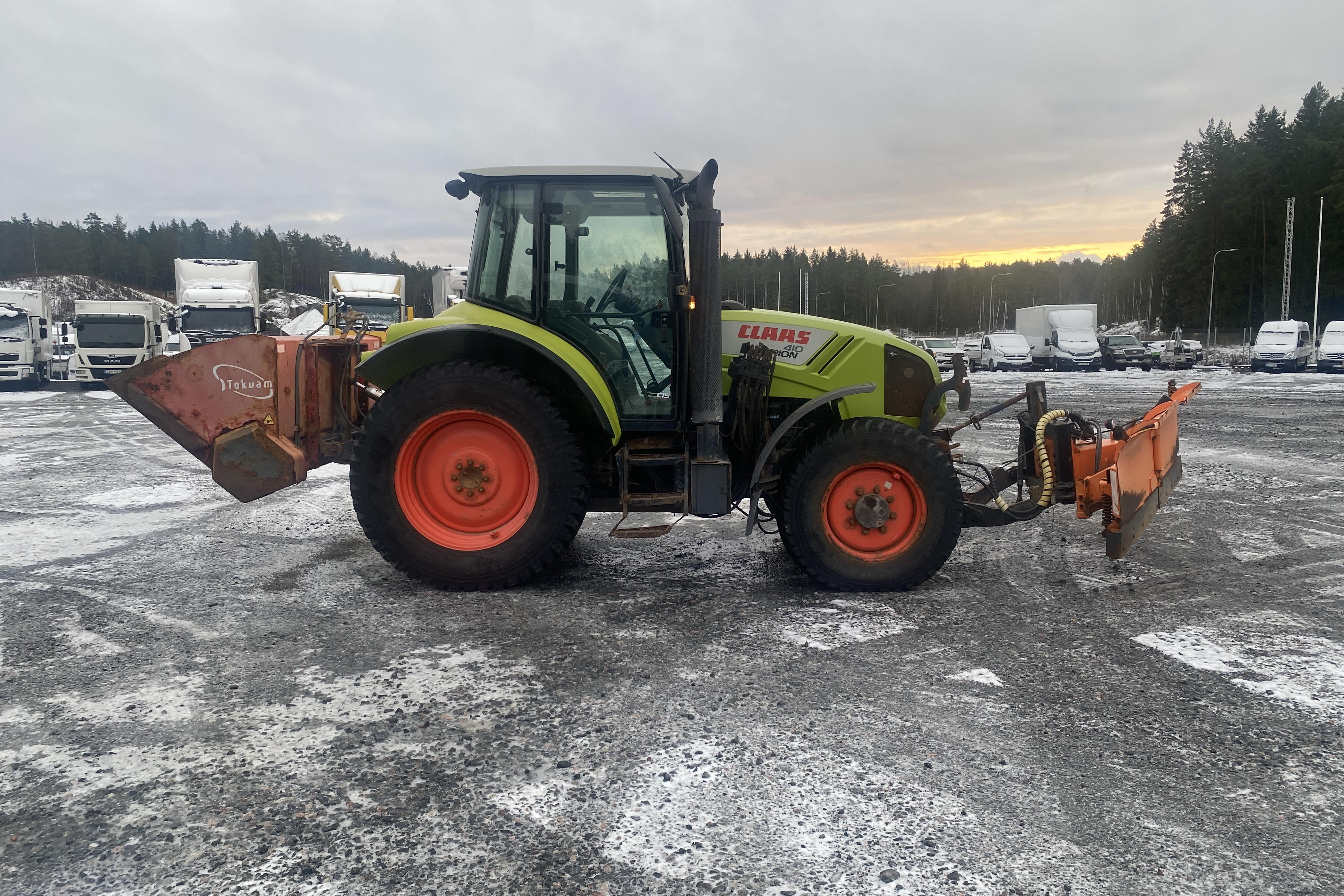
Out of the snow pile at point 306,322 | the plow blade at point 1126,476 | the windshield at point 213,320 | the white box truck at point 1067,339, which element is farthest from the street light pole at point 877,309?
the plow blade at point 1126,476

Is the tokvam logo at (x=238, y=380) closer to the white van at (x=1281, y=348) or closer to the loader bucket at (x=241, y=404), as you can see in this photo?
the loader bucket at (x=241, y=404)

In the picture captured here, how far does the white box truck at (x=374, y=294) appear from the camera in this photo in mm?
22359

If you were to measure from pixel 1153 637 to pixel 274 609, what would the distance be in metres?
4.71

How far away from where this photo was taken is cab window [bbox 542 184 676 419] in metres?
5.13

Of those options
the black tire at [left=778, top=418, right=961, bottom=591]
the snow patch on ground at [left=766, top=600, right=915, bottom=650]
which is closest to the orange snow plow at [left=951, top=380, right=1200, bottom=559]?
the black tire at [left=778, top=418, right=961, bottom=591]

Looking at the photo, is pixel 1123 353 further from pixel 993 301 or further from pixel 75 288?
pixel 75 288

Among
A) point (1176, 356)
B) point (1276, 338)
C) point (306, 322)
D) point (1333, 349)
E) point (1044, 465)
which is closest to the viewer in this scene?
point (1044, 465)

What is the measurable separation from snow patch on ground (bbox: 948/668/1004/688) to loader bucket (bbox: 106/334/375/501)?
3.91 metres

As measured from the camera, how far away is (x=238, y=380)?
5473 mm

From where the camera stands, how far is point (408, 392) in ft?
16.6

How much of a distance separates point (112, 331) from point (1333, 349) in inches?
1532

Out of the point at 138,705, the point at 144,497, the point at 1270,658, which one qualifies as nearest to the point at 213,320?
the point at 144,497

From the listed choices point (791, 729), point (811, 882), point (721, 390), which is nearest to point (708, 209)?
point (721, 390)

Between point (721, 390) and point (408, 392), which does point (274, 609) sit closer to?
point (408, 392)
